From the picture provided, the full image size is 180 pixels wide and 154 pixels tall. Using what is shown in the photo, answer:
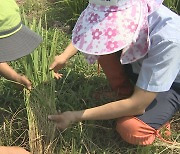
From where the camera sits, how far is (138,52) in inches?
63.5

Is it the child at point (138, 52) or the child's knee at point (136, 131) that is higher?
the child at point (138, 52)

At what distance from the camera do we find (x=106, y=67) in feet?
6.46

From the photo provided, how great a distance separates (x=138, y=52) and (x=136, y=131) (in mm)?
390

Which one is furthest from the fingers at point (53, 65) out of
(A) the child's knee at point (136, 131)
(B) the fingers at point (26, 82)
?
(A) the child's knee at point (136, 131)

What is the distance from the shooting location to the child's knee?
1.81m

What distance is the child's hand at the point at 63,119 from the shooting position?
5.66ft

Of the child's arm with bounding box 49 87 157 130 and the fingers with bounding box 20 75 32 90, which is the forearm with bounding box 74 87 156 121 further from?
the fingers with bounding box 20 75 32 90

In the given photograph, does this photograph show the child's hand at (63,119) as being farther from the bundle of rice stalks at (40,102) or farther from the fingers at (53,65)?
the fingers at (53,65)

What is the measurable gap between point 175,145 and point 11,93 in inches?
34.4

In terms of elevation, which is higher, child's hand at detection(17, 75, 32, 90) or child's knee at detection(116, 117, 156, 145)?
child's hand at detection(17, 75, 32, 90)

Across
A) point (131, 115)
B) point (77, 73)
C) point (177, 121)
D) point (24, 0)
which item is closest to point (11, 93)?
point (77, 73)

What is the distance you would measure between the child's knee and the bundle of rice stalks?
1.04 feet

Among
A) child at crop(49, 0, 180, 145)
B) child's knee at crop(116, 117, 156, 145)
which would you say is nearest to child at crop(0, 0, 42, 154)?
child at crop(49, 0, 180, 145)

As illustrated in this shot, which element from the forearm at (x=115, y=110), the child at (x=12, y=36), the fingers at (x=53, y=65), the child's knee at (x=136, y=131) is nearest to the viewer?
the child at (x=12, y=36)
